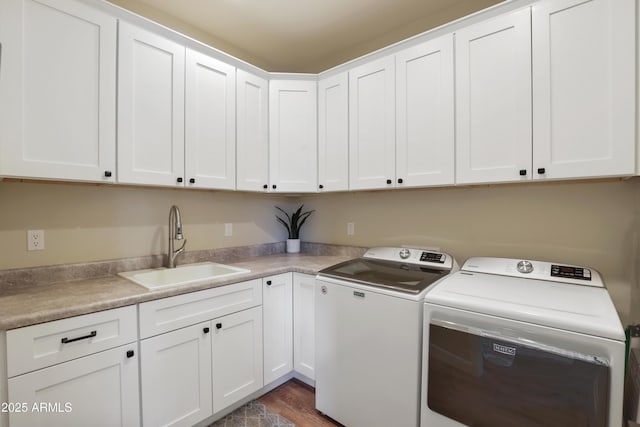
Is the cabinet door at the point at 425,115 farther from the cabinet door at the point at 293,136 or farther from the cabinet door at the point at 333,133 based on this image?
the cabinet door at the point at 293,136

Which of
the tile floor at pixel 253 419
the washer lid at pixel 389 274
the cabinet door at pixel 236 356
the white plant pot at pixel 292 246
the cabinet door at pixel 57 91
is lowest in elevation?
the tile floor at pixel 253 419

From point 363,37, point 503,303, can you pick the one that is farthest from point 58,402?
point 363,37

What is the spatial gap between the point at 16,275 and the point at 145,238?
64cm

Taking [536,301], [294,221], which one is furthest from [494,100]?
[294,221]

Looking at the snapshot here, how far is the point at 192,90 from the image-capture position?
6.28 feet

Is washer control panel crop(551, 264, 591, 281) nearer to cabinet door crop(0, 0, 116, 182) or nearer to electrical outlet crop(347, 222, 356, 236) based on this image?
electrical outlet crop(347, 222, 356, 236)

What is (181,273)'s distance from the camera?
2.06 meters

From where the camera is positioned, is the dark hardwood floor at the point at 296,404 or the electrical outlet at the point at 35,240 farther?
the dark hardwood floor at the point at 296,404

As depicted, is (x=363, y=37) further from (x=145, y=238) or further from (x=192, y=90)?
(x=145, y=238)

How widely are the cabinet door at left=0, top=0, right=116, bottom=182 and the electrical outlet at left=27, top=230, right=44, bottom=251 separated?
431 millimetres

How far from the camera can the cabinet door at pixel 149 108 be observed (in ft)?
5.31

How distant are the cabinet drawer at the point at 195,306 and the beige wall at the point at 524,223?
1.11 metres

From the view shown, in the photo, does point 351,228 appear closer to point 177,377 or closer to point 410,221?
point 410,221

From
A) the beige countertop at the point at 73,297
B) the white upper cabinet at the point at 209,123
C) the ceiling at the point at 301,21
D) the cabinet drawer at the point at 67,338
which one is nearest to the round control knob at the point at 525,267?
the beige countertop at the point at 73,297
